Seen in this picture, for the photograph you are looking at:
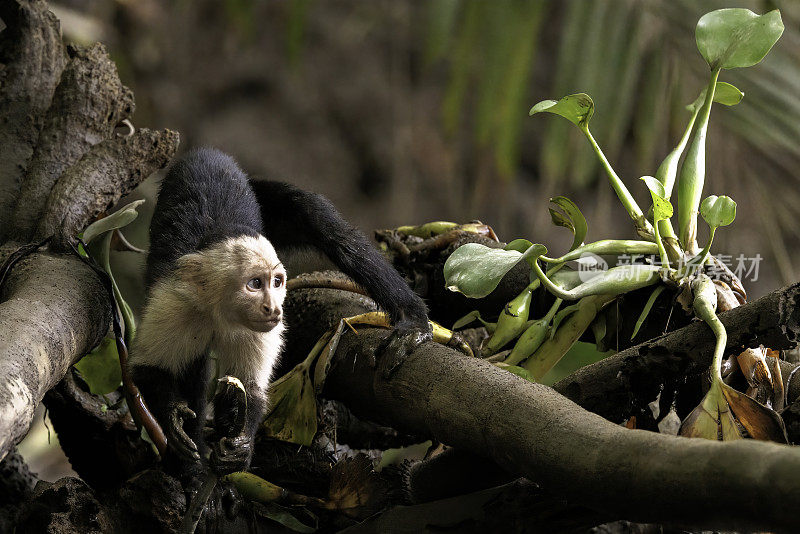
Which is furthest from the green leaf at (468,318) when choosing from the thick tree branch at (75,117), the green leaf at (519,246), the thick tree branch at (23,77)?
the thick tree branch at (23,77)

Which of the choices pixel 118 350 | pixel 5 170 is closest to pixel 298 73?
pixel 5 170

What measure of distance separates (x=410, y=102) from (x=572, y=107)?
8.71 feet

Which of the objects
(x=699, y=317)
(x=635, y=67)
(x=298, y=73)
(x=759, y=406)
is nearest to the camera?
(x=759, y=406)

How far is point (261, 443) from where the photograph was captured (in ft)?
5.43

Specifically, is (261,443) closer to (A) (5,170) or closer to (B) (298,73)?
(A) (5,170)

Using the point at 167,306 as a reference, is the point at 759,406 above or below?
above

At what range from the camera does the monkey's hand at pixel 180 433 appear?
139 cm

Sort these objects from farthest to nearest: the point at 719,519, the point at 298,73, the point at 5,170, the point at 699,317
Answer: the point at 298,73 → the point at 5,170 → the point at 699,317 → the point at 719,519

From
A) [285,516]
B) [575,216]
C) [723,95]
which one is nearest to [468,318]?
[575,216]

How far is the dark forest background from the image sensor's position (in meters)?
2.70

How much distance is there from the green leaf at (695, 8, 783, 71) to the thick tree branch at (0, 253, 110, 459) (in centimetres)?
131

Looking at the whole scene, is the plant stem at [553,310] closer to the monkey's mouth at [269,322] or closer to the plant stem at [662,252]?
the plant stem at [662,252]

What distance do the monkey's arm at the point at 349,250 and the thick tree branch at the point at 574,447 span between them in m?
0.09

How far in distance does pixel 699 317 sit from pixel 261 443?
97 cm
